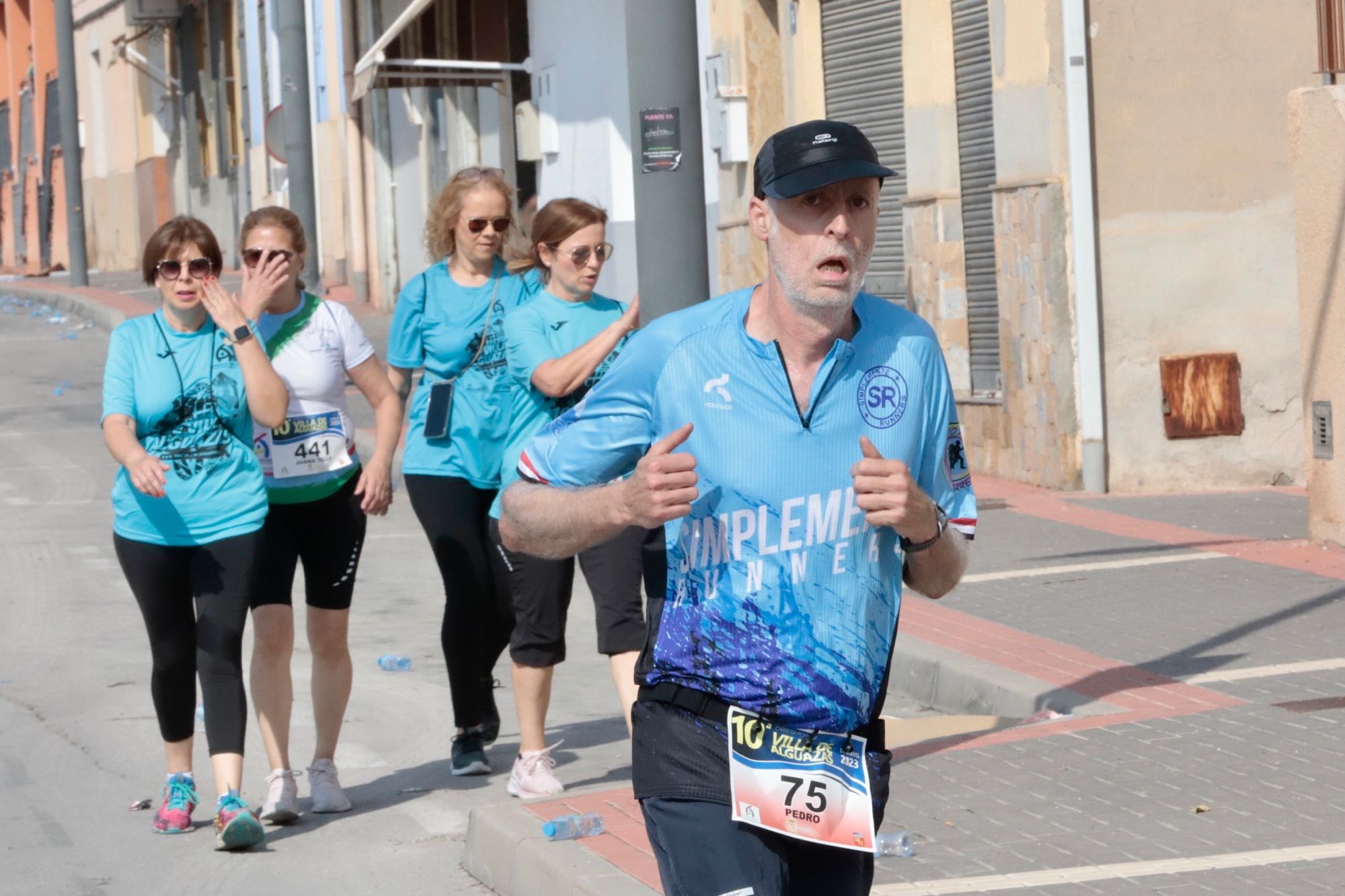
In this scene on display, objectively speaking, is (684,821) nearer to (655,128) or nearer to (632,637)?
(632,637)

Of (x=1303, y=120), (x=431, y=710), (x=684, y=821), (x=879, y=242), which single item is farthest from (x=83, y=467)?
(x=684, y=821)

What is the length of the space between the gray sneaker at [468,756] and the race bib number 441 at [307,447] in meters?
1.09

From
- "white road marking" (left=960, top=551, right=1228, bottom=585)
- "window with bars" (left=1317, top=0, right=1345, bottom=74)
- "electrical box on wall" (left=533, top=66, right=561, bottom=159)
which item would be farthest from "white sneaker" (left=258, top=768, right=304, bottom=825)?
"electrical box on wall" (left=533, top=66, right=561, bottom=159)

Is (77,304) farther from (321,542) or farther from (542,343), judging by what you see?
(542,343)

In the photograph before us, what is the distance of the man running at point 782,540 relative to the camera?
3477 millimetres

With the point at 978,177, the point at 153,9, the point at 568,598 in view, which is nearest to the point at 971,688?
the point at 568,598

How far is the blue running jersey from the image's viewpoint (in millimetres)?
3479

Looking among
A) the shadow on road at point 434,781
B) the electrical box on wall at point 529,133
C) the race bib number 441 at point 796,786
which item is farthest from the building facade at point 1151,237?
the electrical box on wall at point 529,133

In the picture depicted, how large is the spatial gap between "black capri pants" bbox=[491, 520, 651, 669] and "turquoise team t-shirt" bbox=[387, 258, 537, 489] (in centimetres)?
25

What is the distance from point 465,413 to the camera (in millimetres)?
Result: 7039

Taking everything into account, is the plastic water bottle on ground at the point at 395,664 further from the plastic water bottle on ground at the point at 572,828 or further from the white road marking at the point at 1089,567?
the plastic water bottle on ground at the point at 572,828

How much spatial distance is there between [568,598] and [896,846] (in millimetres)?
1641

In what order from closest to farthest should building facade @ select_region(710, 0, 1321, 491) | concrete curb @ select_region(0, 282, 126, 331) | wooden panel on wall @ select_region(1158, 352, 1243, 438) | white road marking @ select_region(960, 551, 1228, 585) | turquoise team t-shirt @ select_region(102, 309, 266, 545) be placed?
turquoise team t-shirt @ select_region(102, 309, 266, 545), white road marking @ select_region(960, 551, 1228, 585), building facade @ select_region(710, 0, 1321, 491), wooden panel on wall @ select_region(1158, 352, 1243, 438), concrete curb @ select_region(0, 282, 126, 331)

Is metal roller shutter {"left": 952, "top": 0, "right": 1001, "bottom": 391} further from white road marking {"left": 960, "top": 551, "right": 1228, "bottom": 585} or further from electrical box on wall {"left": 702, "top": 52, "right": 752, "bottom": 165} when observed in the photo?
white road marking {"left": 960, "top": 551, "right": 1228, "bottom": 585}
